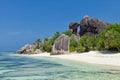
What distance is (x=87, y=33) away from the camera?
80375 mm

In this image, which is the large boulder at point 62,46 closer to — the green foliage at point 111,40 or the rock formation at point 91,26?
the green foliage at point 111,40

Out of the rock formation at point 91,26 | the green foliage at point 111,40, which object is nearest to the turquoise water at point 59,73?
the green foliage at point 111,40

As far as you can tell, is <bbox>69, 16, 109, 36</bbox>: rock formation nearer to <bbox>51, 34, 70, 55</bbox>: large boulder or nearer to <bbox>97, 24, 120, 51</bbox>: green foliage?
<bbox>51, 34, 70, 55</bbox>: large boulder

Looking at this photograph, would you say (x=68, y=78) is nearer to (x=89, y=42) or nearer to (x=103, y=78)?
(x=103, y=78)

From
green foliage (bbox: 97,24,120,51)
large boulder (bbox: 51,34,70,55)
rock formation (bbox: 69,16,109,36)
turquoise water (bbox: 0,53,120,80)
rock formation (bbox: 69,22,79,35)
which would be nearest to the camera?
turquoise water (bbox: 0,53,120,80)

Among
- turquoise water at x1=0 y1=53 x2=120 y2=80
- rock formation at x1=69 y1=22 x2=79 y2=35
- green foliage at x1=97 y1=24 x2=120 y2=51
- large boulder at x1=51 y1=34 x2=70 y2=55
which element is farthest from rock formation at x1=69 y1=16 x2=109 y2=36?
turquoise water at x1=0 y1=53 x2=120 y2=80


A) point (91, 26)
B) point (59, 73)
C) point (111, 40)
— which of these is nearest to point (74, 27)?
point (91, 26)

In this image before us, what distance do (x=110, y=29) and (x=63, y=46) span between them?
14648 mm

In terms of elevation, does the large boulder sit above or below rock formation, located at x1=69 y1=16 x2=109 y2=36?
below

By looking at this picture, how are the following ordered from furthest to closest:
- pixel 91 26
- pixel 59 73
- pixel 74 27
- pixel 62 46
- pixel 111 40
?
pixel 74 27 → pixel 91 26 → pixel 62 46 → pixel 111 40 → pixel 59 73

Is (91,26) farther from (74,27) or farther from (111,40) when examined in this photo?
(111,40)

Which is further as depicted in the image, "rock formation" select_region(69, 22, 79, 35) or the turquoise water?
"rock formation" select_region(69, 22, 79, 35)

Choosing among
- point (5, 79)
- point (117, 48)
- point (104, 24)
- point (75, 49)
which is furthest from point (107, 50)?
point (104, 24)

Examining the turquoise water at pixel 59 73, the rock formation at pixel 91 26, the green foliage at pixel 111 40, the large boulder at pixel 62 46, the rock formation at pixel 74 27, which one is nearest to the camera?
the turquoise water at pixel 59 73
